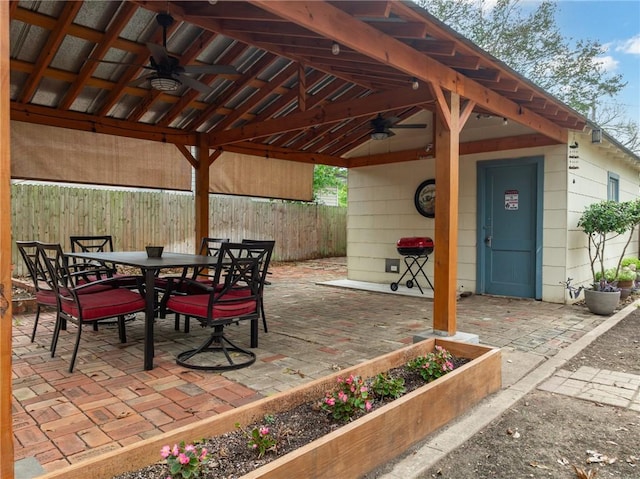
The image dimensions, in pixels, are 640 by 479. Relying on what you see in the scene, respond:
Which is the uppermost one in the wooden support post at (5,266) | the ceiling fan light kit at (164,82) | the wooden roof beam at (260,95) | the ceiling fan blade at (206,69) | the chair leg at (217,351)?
the wooden roof beam at (260,95)

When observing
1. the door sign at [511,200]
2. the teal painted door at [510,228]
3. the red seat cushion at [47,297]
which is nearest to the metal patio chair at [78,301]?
the red seat cushion at [47,297]

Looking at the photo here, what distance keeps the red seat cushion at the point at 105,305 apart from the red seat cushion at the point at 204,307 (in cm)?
26

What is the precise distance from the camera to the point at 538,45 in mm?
13758

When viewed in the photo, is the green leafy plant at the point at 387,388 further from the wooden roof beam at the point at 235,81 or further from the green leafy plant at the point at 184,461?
the wooden roof beam at the point at 235,81

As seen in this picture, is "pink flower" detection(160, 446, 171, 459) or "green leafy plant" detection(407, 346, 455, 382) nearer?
"pink flower" detection(160, 446, 171, 459)

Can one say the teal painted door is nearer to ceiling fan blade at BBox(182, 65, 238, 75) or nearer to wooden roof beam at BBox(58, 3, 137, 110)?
ceiling fan blade at BBox(182, 65, 238, 75)

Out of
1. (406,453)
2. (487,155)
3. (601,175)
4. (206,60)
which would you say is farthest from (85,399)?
(601,175)

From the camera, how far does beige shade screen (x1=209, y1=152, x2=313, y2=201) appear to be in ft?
24.7

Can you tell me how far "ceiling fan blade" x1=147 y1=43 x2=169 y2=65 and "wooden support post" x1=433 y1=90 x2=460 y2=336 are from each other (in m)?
2.46

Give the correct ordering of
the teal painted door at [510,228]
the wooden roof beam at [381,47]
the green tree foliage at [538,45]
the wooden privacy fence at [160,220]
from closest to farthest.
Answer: the wooden roof beam at [381,47] → the teal painted door at [510,228] → the wooden privacy fence at [160,220] → the green tree foliage at [538,45]

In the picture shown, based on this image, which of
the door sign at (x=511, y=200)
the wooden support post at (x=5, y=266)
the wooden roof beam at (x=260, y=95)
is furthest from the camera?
the door sign at (x=511, y=200)

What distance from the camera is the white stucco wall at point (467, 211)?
6039 millimetres

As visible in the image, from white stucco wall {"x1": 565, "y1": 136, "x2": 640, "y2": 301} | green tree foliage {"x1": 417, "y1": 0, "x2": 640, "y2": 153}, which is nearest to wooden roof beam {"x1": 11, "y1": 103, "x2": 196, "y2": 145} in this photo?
white stucco wall {"x1": 565, "y1": 136, "x2": 640, "y2": 301}

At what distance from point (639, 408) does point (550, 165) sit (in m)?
4.18
